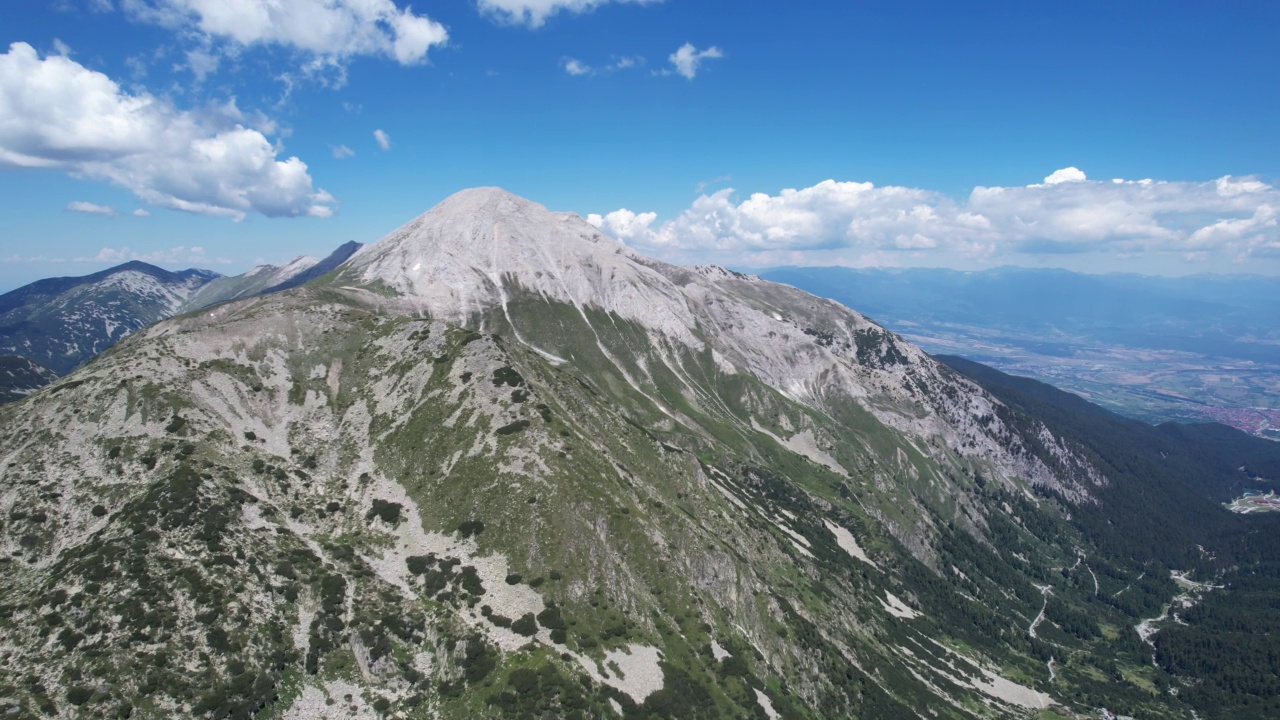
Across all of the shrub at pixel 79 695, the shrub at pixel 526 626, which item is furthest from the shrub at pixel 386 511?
the shrub at pixel 79 695

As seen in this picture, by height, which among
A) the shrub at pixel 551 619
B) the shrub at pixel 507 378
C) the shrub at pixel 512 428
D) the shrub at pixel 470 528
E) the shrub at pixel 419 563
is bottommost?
the shrub at pixel 551 619

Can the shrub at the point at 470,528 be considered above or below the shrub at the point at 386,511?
below

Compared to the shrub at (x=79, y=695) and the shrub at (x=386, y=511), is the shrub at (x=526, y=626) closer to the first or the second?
the shrub at (x=386, y=511)

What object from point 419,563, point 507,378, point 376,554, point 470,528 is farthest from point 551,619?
point 507,378

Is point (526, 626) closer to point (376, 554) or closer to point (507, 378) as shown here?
point (376, 554)

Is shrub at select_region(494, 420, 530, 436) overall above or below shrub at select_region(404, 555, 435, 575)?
above

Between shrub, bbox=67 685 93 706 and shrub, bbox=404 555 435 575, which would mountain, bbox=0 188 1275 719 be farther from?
shrub, bbox=404 555 435 575

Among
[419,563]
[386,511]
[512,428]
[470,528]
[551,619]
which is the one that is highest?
[512,428]

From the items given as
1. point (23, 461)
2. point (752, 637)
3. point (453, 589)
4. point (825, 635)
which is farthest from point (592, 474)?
point (23, 461)

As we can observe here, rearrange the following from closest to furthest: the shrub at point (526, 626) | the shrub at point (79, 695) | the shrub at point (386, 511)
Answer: the shrub at point (79, 695)
the shrub at point (526, 626)
the shrub at point (386, 511)

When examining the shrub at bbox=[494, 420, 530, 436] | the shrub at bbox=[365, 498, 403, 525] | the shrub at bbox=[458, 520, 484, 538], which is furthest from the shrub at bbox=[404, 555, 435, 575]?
the shrub at bbox=[494, 420, 530, 436]

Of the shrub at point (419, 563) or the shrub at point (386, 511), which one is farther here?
the shrub at point (386, 511)

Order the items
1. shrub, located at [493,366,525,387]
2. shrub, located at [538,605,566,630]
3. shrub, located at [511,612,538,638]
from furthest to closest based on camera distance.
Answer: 1. shrub, located at [493,366,525,387]
2. shrub, located at [538,605,566,630]
3. shrub, located at [511,612,538,638]
